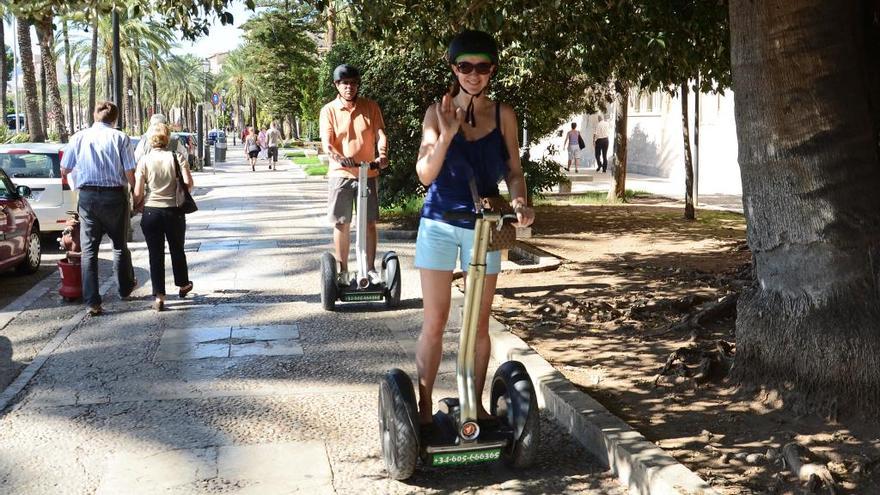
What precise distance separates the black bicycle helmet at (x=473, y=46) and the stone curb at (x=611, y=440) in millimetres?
1848

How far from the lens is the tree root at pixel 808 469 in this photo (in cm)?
395

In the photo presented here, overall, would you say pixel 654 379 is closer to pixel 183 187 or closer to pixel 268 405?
pixel 268 405

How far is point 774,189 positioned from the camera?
522 centimetres

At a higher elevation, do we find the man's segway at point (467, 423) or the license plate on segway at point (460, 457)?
the man's segway at point (467, 423)

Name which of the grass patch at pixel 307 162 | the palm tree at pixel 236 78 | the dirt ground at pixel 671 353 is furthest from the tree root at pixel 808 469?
the palm tree at pixel 236 78

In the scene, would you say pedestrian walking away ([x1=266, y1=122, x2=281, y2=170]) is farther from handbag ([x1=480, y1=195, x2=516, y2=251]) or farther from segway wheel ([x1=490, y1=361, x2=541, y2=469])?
handbag ([x1=480, y1=195, x2=516, y2=251])

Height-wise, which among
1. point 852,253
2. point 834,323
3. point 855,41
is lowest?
point 834,323

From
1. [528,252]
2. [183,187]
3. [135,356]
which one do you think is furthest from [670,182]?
[135,356]

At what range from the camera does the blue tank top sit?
169 inches

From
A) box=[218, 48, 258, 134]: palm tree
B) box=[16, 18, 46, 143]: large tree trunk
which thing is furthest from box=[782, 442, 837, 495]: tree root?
box=[218, 48, 258, 134]: palm tree

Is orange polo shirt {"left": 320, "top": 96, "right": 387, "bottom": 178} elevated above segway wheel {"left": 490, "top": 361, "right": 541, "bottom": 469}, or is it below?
above

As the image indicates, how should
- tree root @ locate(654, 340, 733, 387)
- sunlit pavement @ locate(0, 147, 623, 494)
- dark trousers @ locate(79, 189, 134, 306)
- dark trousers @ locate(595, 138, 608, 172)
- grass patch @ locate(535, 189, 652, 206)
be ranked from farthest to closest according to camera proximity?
dark trousers @ locate(595, 138, 608, 172)
grass patch @ locate(535, 189, 652, 206)
dark trousers @ locate(79, 189, 134, 306)
tree root @ locate(654, 340, 733, 387)
sunlit pavement @ locate(0, 147, 623, 494)

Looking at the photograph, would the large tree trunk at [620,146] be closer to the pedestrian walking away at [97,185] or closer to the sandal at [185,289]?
the sandal at [185,289]

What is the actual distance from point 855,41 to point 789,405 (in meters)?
2.00
